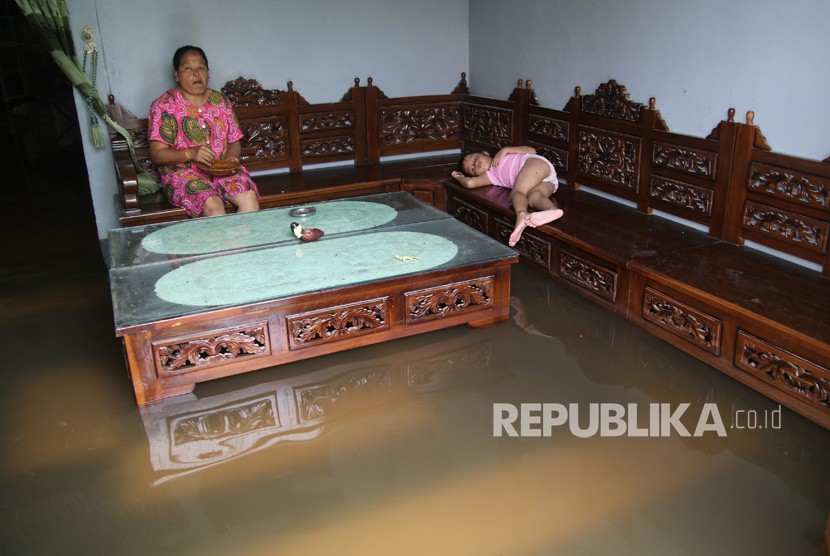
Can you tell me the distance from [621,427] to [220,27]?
3.78 m

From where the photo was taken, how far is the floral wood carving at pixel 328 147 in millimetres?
5139

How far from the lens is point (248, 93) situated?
4855mm

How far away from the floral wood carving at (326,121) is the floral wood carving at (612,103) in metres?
1.83

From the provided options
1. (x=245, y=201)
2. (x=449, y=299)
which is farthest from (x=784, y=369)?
(x=245, y=201)

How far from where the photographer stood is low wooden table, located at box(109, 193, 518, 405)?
104 inches

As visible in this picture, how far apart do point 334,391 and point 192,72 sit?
2388 mm

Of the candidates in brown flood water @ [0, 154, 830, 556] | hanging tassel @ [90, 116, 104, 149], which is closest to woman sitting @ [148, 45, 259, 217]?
hanging tassel @ [90, 116, 104, 149]

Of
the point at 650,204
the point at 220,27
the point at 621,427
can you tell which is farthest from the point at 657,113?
the point at 220,27

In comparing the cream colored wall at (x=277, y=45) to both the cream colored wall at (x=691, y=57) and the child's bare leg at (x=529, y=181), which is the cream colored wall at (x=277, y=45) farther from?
the child's bare leg at (x=529, y=181)

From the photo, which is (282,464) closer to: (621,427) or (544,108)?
(621,427)

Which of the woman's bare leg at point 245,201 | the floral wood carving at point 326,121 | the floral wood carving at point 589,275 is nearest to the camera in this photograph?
the floral wood carving at point 589,275

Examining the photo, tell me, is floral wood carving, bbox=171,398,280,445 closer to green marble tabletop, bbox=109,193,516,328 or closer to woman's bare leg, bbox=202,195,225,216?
green marble tabletop, bbox=109,193,516,328

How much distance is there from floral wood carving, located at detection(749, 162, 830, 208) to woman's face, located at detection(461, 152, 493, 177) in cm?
175

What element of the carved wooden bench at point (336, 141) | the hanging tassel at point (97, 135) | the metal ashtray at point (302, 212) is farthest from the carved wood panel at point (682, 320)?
the hanging tassel at point (97, 135)
